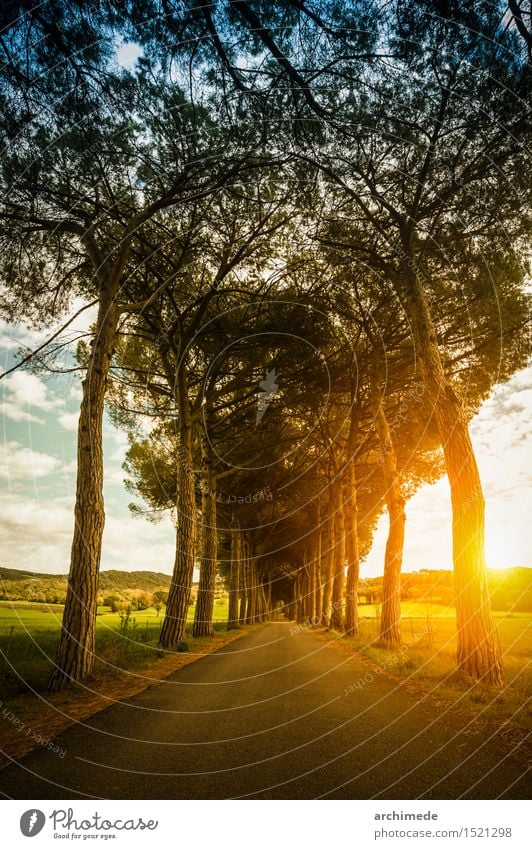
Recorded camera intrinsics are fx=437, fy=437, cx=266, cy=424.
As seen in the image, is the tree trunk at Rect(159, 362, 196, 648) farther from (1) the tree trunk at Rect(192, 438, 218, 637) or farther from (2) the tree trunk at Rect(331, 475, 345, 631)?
(2) the tree trunk at Rect(331, 475, 345, 631)

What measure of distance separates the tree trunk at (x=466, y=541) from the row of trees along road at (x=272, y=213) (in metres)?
0.04

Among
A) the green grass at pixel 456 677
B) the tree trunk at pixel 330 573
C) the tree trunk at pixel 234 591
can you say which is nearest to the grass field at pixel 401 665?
the green grass at pixel 456 677

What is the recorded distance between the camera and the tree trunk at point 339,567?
68.1ft

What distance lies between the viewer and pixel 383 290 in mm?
14539

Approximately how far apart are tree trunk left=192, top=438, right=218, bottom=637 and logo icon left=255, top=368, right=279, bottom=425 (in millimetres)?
3107

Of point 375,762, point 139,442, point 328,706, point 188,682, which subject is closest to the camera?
point 375,762

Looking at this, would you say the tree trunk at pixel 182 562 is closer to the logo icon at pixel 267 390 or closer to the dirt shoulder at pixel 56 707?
the dirt shoulder at pixel 56 707

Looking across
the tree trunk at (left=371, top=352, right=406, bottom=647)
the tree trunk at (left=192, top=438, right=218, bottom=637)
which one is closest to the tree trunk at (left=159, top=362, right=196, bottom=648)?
the tree trunk at (left=192, top=438, right=218, bottom=637)

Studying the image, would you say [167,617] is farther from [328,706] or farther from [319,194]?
[319,194]
